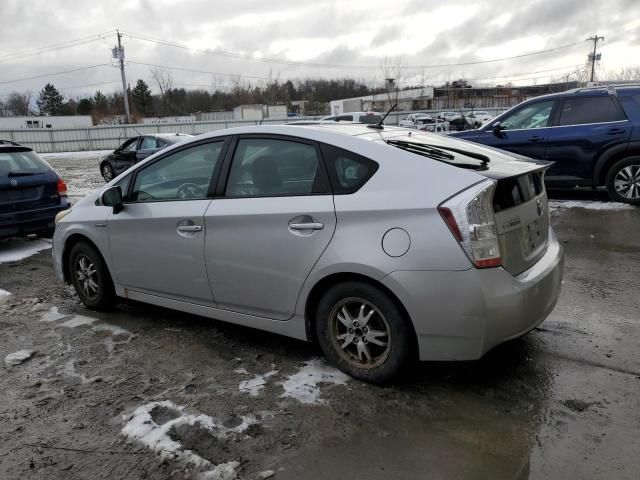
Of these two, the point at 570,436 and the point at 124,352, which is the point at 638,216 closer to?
the point at 570,436

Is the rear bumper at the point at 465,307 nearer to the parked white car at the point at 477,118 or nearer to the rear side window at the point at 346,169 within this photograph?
the rear side window at the point at 346,169

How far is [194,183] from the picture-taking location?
4.04 m

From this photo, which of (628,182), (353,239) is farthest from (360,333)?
(628,182)

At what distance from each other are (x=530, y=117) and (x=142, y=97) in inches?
3609

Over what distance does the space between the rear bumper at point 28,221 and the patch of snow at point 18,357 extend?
3.64 metres

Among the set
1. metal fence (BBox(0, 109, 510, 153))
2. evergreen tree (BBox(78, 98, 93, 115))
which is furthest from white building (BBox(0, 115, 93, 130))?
metal fence (BBox(0, 109, 510, 153))

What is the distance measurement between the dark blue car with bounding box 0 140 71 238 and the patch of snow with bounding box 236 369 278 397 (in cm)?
532

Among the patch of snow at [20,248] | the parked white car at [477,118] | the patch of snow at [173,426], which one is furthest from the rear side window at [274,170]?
the parked white car at [477,118]

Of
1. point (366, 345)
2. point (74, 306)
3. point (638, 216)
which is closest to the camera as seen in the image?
point (366, 345)

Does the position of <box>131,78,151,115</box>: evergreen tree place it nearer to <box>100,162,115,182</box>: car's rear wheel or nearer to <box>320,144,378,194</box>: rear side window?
<box>100,162,115,182</box>: car's rear wheel

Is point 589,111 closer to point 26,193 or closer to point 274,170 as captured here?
point 274,170

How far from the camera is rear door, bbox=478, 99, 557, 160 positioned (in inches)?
345

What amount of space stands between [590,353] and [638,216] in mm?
5033

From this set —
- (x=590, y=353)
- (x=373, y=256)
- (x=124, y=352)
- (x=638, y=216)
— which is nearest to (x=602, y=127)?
(x=638, y=216)
